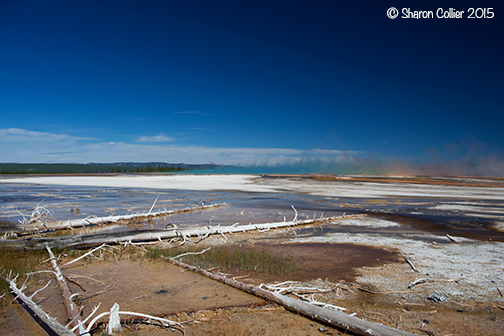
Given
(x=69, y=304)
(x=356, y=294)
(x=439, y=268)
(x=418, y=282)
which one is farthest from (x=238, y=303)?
(x=439, y=268)

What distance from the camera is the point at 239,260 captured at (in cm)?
761

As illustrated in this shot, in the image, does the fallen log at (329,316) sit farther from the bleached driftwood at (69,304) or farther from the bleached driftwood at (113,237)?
the bleached driftwood at (113,237)

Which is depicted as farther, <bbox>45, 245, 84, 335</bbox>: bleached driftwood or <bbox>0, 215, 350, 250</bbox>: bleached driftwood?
<bbox>0, 215, 350, 250</bbox>: bleached driftwood

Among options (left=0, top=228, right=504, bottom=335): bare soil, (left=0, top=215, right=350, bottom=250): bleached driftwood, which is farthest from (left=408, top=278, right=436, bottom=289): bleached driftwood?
(left=0, top=215, right=350, bottom=250): bleached driftwood

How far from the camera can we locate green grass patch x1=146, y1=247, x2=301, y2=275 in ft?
23.0

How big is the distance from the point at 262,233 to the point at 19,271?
7.35 meters

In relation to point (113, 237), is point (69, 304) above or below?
below

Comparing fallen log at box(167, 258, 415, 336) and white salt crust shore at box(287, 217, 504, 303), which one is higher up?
fallen log at box(167, 258, 415, 336)

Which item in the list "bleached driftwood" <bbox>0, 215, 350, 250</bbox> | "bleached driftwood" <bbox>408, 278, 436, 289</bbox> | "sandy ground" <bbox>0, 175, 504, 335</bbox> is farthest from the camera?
"bleached driftwood" <bbox>0, 215, 350, 250</bbox>

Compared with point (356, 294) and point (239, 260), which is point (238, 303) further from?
point (239, 260)

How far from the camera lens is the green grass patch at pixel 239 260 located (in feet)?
23.0

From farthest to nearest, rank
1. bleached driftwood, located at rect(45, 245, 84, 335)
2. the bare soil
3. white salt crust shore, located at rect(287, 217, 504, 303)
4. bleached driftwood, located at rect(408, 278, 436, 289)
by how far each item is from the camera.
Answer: bleached driftwood, located at rect(408, 278, 436, 289) < white salt crust shore, located at rect(287, 217, 504, 303) < the bare soil < bleached driftwood, located at rect(45, 245, 84, 335)

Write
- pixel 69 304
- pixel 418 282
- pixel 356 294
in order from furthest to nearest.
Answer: pixel 418 282 < pixel 356 294 < pixel 69 304

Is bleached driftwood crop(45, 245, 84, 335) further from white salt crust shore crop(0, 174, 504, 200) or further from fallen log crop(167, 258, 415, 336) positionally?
white salt crust shore crop(0, 174, 504, 200)
